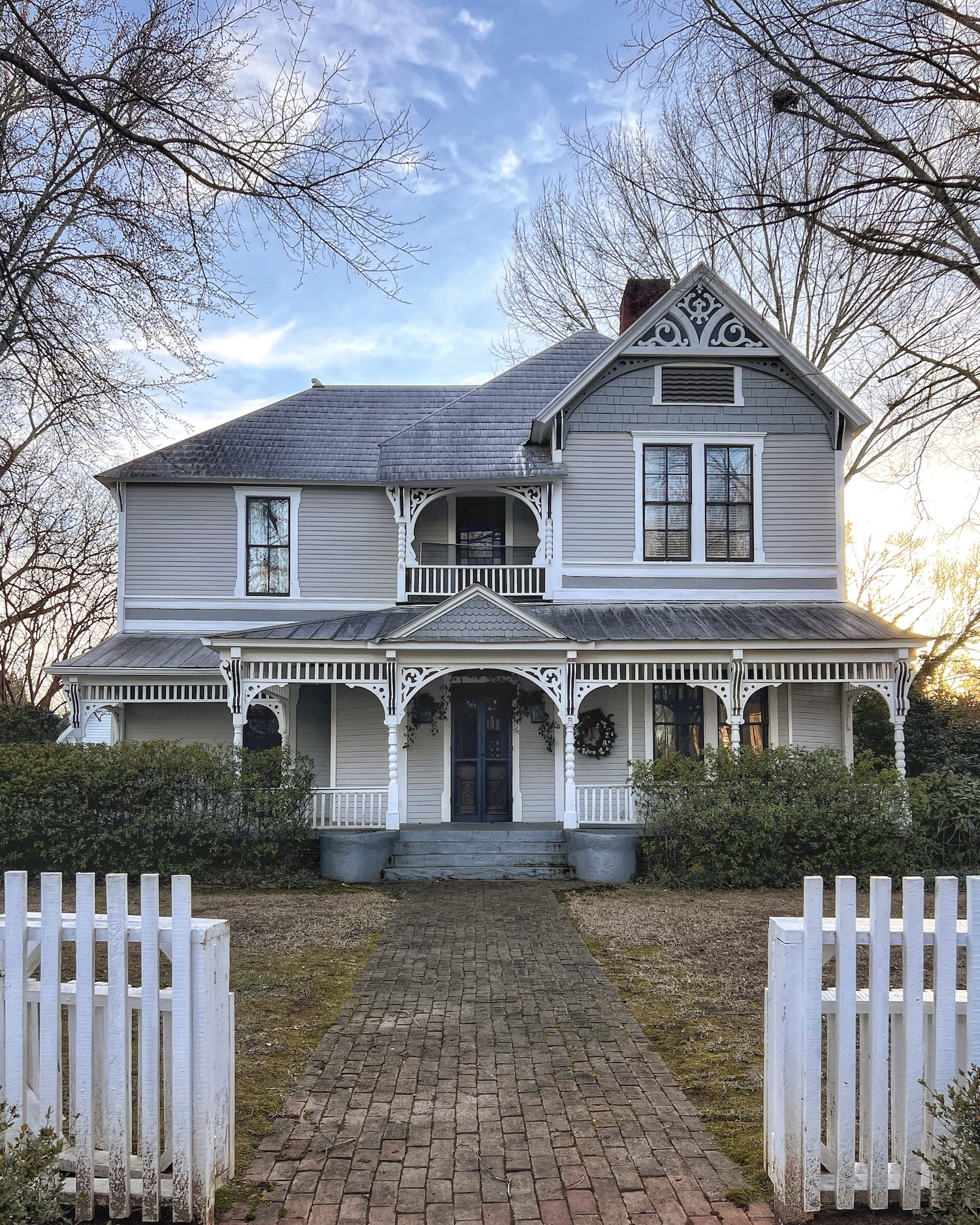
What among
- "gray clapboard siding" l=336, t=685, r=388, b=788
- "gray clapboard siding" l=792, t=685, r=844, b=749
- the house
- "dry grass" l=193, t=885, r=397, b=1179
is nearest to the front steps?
the house

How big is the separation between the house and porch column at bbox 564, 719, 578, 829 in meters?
0.42

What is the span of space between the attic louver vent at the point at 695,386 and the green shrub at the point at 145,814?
9.84 m

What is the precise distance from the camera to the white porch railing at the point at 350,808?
49.7ft

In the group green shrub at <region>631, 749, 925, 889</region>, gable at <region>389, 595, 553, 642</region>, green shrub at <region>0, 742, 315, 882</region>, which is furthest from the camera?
gable at <region>389, 595, 553, 642</region>

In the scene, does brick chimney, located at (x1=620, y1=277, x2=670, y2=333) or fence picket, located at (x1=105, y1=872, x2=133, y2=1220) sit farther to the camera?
brick chimney, located at (x1=620, y1=277, x2=670, y2=333)

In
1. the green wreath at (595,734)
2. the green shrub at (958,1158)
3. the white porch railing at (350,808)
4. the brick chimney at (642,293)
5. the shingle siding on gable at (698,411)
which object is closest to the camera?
the green shrub at (958,1158)

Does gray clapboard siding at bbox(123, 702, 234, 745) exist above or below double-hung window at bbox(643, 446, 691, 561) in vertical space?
below

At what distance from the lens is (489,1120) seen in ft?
16.2

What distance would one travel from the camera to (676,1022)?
684 centimetres

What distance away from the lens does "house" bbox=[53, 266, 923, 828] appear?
1641 cm

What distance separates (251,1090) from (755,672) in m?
11.6

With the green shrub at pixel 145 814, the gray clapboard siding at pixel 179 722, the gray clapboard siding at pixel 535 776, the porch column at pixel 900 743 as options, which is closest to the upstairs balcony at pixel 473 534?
the gray clapboard siding at pixel 535 776

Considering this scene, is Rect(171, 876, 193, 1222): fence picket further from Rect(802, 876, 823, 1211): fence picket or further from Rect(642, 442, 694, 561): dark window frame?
Rect(642, 442, 694, 561): dark window frame

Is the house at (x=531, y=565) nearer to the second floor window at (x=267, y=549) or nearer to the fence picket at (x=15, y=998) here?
the second floor window at (x=267, y=549)
